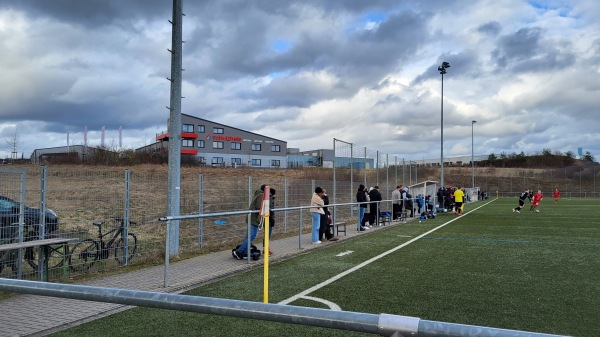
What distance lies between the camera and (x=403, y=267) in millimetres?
9539

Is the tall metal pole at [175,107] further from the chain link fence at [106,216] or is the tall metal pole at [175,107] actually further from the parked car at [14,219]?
the parked car at [14,219]

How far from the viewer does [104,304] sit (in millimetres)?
6258

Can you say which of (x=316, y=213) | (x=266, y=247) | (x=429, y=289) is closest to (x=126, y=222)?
(x=266, y=247)

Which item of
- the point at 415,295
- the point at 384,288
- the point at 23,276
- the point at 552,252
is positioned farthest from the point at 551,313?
the point at 23,276

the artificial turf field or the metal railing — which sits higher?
the metal railing

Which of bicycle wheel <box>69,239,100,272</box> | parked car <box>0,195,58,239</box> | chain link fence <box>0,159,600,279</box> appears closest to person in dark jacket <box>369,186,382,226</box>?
chain link fence <box>0,159,600,279</box>

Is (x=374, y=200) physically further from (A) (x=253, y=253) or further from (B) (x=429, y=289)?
(B) (x=429, y=289)

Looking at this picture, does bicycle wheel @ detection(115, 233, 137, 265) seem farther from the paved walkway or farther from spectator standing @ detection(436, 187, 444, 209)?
spectator standing @ detection(436, 187, 444, 209)

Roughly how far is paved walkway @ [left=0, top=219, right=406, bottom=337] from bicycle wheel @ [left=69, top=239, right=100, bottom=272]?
677 mm

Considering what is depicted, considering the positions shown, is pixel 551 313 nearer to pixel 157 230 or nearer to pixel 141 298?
pixel 141 298

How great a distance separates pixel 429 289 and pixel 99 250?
609 cm

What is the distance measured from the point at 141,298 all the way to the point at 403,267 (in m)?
8.01

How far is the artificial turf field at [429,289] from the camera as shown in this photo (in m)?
5.49

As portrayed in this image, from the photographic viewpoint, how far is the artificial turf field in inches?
216
